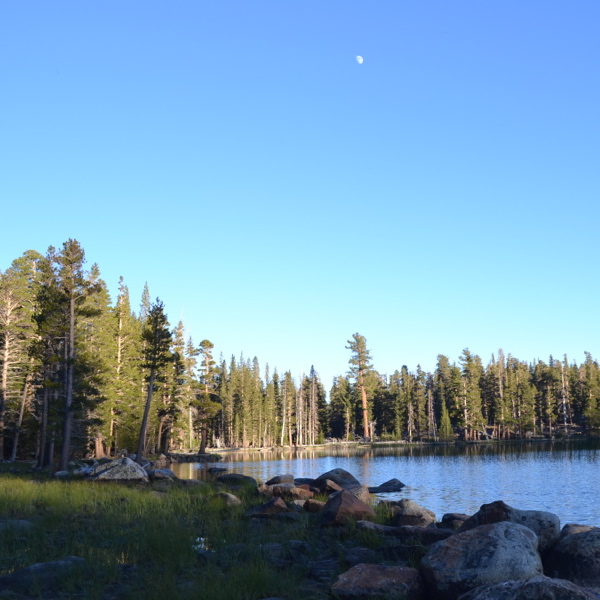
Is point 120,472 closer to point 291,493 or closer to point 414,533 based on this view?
point 291,493

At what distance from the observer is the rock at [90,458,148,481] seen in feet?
98.3

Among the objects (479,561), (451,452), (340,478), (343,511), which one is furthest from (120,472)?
(451,452)

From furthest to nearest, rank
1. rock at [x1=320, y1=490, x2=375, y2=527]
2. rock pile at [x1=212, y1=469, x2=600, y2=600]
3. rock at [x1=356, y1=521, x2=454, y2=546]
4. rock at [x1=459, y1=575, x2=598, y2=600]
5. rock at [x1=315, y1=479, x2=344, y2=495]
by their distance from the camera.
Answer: rock at [x1=315, y1=479, x2=344, y2=495] → rock at [x1=320, y1=490, x2=375, y2=527] → rock at [x1=356, y1=521, x2=454, y2=546] → rock pile at [x1=212, y1=469, x2=600, y2=600] → rock at [x1=459, y1=575, x2=598, y2=600]

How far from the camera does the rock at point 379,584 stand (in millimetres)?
8328

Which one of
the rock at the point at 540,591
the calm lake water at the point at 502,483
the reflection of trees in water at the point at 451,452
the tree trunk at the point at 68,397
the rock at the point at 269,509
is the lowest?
the reflection of trees in water at the point at 451,452

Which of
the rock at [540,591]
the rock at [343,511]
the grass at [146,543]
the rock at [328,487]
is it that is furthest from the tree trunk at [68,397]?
the rock at [540,591]

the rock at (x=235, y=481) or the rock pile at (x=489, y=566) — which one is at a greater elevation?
the rock pile at (x=489, y=566)

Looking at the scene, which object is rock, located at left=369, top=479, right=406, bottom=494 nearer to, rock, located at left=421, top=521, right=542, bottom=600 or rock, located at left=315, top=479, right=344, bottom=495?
rock, located at left=315, top=479, right=344, bottom=495

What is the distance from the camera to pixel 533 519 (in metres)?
11.7

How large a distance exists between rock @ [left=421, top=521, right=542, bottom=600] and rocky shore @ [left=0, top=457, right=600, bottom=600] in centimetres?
1

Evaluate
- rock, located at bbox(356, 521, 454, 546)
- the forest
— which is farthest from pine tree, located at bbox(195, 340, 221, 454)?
rock, located at bbox(356, 521, 454, 546)

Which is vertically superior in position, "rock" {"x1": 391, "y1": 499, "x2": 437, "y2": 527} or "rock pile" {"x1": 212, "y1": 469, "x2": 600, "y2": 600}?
"rock pile" {"x1": 212, "y1": 469, "x2": 600, "y2": 600}

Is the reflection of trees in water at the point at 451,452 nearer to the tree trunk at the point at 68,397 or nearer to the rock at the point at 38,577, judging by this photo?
the tree trunk at the point at 68,397

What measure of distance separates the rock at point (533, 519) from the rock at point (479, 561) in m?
2.57
